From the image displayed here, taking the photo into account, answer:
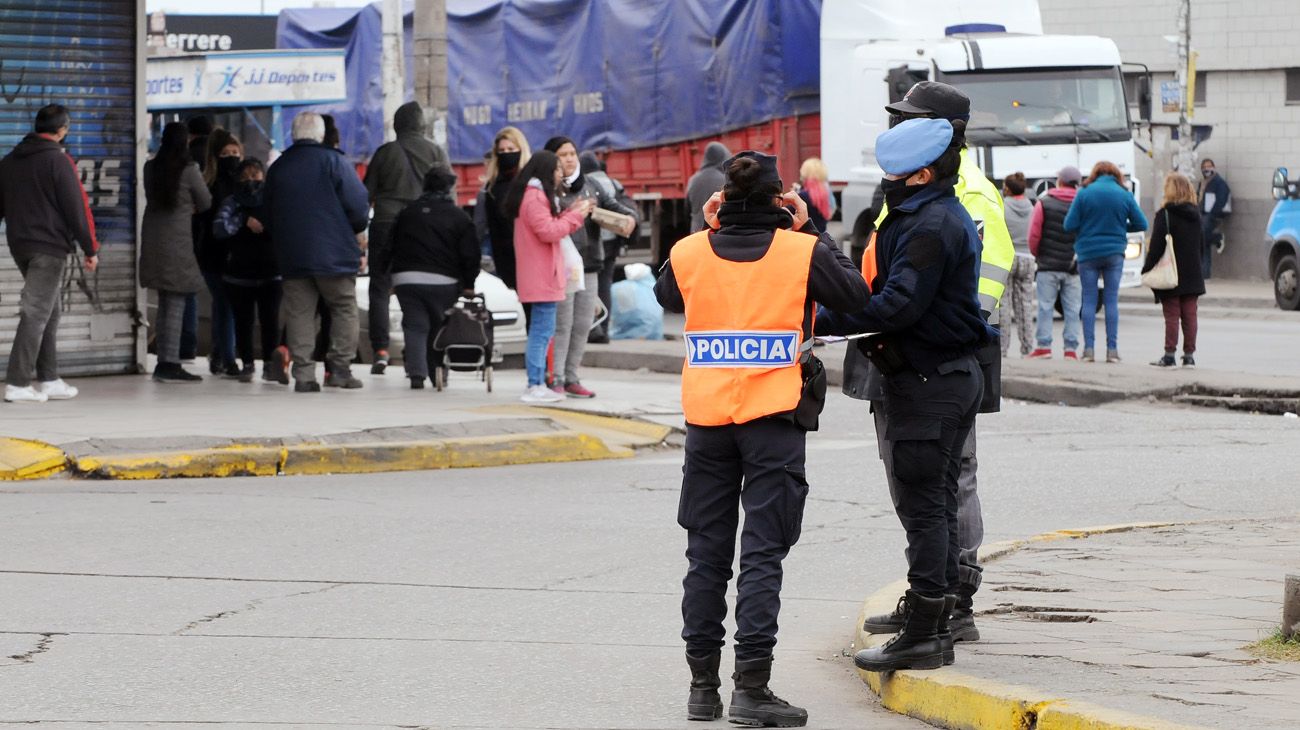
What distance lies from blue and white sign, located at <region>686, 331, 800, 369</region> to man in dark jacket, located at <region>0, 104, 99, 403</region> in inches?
310

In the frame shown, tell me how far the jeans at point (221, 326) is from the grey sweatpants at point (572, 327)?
2.72m

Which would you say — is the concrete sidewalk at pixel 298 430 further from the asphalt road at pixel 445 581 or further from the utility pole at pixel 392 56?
the utility pole at pixel 392 56

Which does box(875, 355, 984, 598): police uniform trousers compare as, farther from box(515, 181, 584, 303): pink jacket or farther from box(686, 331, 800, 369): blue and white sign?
box(515, 181, 584, 303): pink jacket

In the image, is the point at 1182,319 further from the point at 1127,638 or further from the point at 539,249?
the point at 1127,638

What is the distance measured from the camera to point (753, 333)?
5.70m

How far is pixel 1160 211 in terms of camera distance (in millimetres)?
17781

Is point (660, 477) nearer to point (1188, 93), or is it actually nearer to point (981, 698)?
point (981, 698)

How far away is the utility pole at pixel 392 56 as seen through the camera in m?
22.5

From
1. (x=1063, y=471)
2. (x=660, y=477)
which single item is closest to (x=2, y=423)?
(x=660, y=477)

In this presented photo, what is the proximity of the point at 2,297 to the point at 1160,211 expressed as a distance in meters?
10.0

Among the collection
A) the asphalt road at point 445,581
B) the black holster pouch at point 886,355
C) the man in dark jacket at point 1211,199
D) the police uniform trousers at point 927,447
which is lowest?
the asphalt road at point 445,581

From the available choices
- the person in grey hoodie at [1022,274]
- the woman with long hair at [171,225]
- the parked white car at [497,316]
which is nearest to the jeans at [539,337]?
the woman with long hair at [171,225]

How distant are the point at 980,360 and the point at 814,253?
2.96ft

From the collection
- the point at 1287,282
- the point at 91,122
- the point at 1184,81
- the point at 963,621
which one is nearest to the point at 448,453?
the point at 91,122
